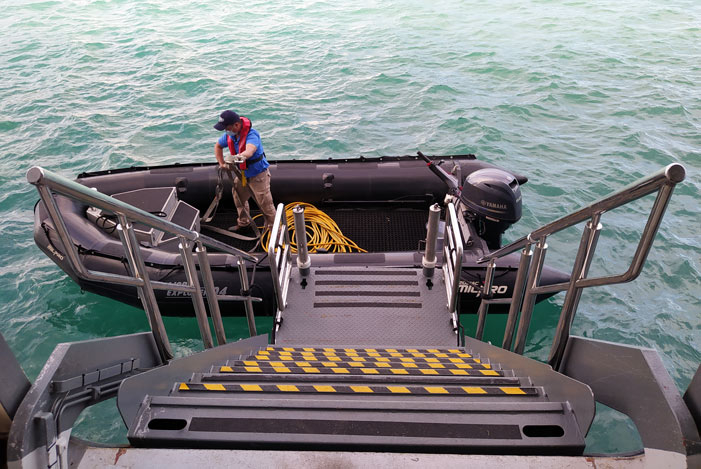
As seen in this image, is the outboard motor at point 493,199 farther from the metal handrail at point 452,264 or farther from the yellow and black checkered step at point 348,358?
the yellow and black checkered step at point 348,358

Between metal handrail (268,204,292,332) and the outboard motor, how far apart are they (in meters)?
2.15

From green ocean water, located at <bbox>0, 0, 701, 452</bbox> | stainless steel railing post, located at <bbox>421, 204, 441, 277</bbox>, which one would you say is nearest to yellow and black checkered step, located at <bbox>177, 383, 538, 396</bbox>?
stainless steel railing post, located at <bbox>421, 204, 441, 277</bbox>

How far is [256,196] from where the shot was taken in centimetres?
585

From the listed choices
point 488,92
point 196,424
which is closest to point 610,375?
point 196,424

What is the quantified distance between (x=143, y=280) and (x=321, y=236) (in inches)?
154

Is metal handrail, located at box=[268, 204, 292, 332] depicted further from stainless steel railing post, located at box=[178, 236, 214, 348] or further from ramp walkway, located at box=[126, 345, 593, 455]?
ramp walkway, located at box=[126, 345, 593, 455]

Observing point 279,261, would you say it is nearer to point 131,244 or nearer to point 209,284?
point 209,284

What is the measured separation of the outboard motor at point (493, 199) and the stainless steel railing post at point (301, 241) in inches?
79.9

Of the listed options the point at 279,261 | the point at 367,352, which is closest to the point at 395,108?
the point at 279,261

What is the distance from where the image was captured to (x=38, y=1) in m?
21.5

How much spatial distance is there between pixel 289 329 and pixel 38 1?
2521 centimetres

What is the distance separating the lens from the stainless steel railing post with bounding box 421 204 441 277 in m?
3.64

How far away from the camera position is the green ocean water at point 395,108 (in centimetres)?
566

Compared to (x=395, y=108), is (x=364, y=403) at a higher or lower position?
higher
